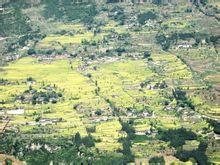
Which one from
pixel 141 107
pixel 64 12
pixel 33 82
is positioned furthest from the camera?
pixel 64 12

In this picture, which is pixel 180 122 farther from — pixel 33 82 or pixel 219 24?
pixel 219 24

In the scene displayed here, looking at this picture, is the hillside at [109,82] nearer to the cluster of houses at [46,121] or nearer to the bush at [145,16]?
the cluster of houses at [46,121]

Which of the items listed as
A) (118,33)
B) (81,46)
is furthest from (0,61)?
(118,33)

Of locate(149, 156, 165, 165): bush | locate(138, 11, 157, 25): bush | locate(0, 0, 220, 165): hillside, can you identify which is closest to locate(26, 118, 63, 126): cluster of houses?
locate(0, 0, 220, 165): hillside

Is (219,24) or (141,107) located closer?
(141,107)

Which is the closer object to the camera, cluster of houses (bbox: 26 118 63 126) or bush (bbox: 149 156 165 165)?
bush (bbox: 149 156 165 165)

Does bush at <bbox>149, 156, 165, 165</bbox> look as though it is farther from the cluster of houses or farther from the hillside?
the cluster of houses

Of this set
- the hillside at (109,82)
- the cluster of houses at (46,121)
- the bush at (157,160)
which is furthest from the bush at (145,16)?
the bush at (157,160)

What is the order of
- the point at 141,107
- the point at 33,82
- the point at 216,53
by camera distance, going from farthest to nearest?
the point at 216,53
the point at 33,82
the point at 141,107
